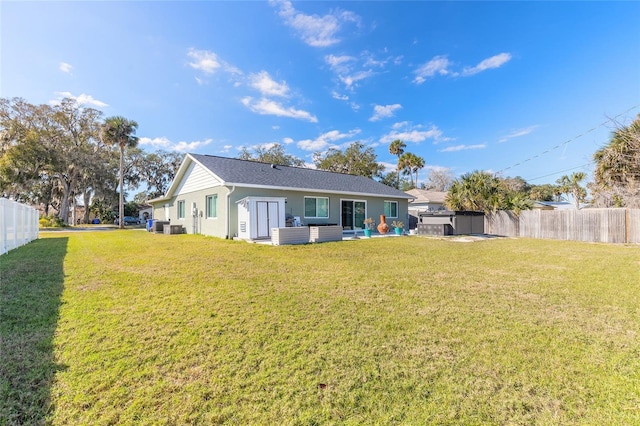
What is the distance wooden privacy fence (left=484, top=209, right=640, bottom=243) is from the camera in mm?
11844

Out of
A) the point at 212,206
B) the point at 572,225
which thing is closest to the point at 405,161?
the point at 572,225

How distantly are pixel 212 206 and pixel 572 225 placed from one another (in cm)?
1821

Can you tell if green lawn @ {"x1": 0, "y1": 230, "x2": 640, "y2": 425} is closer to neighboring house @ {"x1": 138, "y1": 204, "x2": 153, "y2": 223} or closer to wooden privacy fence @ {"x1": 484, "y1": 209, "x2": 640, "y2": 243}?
wooden privacy fence @ {"x1": 484, "y1": 209, "x2": 640, "y2": 243}

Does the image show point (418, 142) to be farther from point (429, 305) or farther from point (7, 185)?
point (7, 185)

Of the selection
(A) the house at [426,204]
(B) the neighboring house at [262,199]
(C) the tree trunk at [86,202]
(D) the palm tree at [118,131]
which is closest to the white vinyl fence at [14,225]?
(B) the neighboring house at [262,199]

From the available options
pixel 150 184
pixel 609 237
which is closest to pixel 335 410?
pixel 609 237

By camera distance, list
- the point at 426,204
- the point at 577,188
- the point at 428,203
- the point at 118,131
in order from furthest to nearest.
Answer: the point at 577,188
the point at 426,204
the point at 428,203
the point at 118,131

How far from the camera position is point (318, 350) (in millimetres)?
2660

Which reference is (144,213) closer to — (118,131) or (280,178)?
(118,131)

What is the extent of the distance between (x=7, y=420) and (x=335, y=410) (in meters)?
2.20

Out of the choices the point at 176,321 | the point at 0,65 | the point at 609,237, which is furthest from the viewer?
the point at 609,237

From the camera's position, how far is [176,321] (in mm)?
3342

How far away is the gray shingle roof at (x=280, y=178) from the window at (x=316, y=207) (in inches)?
28.5

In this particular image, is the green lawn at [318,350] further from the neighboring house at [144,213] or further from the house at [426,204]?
the neighboring house at [144,213]
